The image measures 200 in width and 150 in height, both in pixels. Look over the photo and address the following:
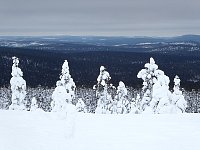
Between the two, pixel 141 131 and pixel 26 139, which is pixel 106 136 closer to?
pixel 141 131

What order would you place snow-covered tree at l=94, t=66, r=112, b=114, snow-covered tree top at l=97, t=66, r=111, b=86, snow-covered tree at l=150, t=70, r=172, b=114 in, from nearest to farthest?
snow-covered tree at l=150, t=70, r=172, b=114 → snow-covered tree top at l=97, t=66, r=111, b=86 → snow-covered tree at l=94, t=66, r=112, b=114

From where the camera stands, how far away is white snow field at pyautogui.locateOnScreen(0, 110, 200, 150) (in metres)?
11.1

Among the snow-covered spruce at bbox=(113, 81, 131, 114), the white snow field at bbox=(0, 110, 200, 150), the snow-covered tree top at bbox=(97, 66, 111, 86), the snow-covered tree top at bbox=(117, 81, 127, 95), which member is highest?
the white snow field at bbox=(0, 110, 200, 150)

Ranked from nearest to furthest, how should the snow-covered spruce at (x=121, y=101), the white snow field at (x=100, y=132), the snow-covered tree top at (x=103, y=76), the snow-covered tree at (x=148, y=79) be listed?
the white snow field at (x=100, y=132)
the snow-covered tree at (x=148, y=79)
the snow-covered tree top at (x=103, y=76)
the snow-covered spruce at (x=121, y=101)

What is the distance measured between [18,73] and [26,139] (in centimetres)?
2640

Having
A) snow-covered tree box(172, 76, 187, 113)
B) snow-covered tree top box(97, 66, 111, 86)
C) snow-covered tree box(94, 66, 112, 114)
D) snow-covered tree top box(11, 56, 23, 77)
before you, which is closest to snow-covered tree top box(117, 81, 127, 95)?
snow-covered tree box(94, 66, 112, 114)

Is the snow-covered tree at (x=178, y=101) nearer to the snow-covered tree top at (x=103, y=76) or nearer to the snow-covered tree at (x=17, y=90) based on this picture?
the snow-covered tree top at (x=103, y=76)

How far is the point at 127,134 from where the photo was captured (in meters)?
12.6

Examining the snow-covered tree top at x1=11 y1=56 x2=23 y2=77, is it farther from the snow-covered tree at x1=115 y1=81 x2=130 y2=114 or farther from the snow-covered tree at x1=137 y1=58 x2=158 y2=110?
the snow-covered tree at x1=137 y1=58 x2=158 y2=110

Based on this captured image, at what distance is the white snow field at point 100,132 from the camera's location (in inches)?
437

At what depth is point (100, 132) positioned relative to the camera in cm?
1293

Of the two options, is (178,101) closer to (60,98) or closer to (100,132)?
(60,98)

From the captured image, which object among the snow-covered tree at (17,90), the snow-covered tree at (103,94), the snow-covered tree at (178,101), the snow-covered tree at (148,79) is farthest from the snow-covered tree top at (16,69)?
the snow-covered tree at (178,101)

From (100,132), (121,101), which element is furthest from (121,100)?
(100,132)
